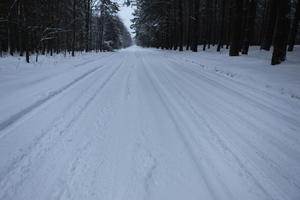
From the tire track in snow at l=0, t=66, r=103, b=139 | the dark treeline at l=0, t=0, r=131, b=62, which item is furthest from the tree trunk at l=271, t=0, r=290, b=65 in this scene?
the dark treeline at l=0, t=0, r=131, b=62

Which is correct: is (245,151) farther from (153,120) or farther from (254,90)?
(254,90)

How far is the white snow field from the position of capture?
90.4 inches

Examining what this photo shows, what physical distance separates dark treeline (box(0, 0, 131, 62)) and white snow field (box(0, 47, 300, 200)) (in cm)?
1069

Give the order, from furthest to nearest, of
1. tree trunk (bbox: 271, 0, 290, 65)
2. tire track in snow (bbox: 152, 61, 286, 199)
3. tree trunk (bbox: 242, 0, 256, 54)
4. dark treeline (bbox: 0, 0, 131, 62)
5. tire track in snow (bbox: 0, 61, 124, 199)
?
tree trunk (bbox: 242, 0, 256, 54) → dark treeline (bbox: 0, 0, 131, 62) → tree trunk (bbox: 271, 0, 290, 65) → tire track in snow (bbox: 152, 61, 286, 199) → tire track in snow (bbox: 0, 61, 124, 199)

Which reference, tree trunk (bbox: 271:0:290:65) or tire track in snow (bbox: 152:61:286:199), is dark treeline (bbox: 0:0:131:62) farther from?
tree trunk (bbox: 271:0:290:65)

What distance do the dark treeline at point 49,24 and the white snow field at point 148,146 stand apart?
10.7 m

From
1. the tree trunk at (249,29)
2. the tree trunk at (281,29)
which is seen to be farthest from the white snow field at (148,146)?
the tree trunk at (249,29)

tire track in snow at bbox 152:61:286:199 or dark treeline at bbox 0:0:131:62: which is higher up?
dark treeline at bbox 0:0:131:62

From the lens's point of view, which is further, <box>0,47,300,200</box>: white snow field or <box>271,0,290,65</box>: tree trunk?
<box>271,0,290,65</box>: tree trunk

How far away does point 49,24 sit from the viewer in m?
27.8

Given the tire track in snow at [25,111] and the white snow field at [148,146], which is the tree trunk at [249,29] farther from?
the tire track in snow at [25,111]

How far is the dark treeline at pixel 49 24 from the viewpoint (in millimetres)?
15964

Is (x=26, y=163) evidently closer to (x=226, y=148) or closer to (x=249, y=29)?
(x=226, y=148)

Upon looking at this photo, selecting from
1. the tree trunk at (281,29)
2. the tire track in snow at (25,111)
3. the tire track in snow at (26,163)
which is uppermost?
the tree trunk at (281,29)
